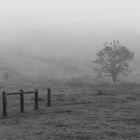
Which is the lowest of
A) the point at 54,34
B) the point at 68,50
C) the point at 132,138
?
the point at 132,138

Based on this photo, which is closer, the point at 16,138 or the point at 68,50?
the point at 16,138

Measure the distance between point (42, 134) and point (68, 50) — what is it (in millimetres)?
140815

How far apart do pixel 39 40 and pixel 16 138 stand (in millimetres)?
163055

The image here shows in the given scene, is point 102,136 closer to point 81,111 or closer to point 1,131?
point 1,131

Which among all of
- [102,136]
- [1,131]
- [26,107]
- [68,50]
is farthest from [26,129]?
[68,50]

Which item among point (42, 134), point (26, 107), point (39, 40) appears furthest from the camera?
point (39, 40)

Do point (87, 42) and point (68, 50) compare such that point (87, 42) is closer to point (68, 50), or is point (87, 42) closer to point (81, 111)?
point (68, 50)

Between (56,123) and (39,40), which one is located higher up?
(39,40)

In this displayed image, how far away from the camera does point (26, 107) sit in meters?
26.3

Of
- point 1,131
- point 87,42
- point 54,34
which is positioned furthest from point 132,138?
point 54,34

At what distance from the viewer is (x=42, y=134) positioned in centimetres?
1541

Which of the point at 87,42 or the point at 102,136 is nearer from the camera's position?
the point at 102,136

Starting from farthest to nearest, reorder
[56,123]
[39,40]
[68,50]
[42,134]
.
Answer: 1. [39,40]
2. [68,50]
3. [56,123]
4. [42,134]

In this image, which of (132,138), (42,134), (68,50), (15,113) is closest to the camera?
(132,138)
